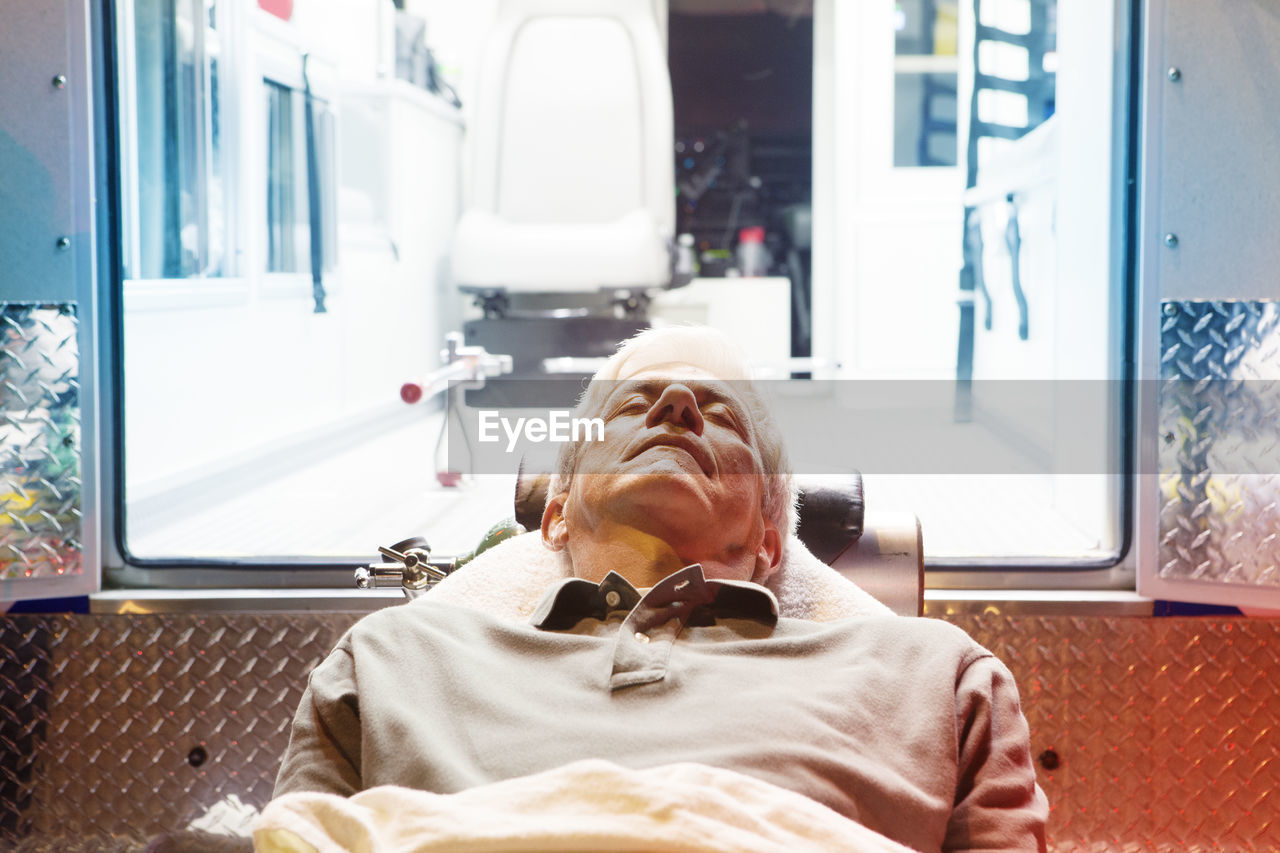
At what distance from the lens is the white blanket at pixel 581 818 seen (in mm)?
868

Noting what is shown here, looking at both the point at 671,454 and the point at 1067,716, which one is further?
the point at 1067,716

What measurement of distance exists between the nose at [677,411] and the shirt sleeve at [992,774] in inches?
17.6

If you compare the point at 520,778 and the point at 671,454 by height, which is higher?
the point at 671,454

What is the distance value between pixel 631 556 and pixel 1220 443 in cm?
110

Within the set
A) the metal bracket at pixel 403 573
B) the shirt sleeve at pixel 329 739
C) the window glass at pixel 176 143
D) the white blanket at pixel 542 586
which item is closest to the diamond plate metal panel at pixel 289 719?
the metal bracket at pixel 403 573

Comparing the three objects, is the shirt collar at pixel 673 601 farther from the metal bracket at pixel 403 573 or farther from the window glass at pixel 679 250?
the window glass at pixel 679 250

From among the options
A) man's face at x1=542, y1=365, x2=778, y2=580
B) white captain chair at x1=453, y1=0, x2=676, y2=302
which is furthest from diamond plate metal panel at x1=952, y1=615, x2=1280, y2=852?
white captain chair at x1=453, y1=0, x2=676, y2=302

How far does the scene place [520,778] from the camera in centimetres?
98

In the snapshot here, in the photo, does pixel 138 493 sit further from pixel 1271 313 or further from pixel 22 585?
pixel 1271 313

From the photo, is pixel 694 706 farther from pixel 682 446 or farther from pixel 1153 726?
pixel 1153 726

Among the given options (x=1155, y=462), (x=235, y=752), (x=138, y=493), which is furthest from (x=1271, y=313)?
(x=138, y=493)

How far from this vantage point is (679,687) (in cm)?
113

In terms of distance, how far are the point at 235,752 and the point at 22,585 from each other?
0.47 meters

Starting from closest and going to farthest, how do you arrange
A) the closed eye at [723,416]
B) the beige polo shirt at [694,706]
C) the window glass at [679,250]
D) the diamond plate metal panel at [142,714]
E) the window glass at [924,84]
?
1. the beige polo shirt at [694,706]
2. the closed eye at [723,416]
3. the diamond plate metal panel at [142,714]
4. the window glass at [679,250]
5. the window glass at [924,84]
